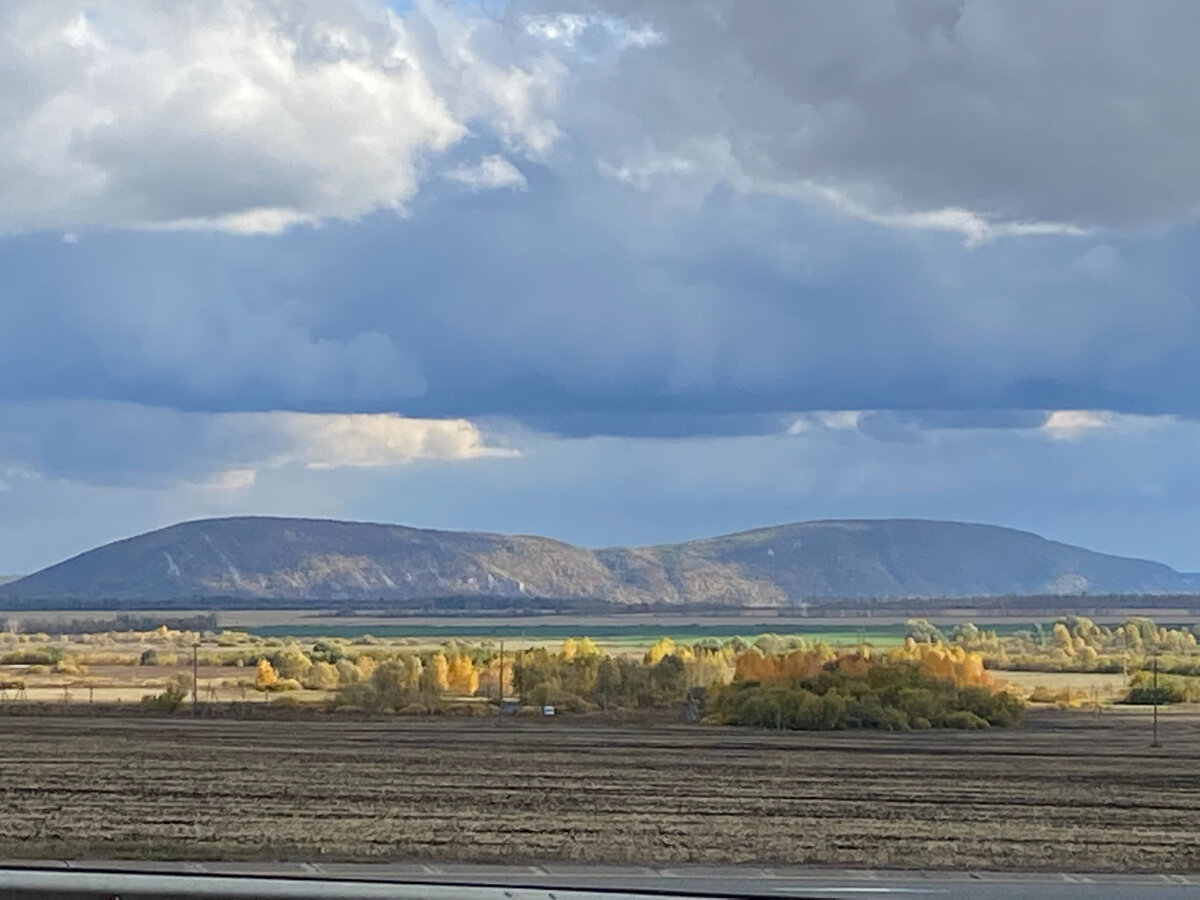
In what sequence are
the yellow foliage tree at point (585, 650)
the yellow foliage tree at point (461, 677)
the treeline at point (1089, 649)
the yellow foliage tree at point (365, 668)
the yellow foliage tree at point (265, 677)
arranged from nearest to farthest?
the yellow foliage tree at point (365, 668)
the yellow foliage tree at point (585, 650)
the yellow foliage tree at point (461, 677)
the yellow foliage tree at point (265, 677)
the treeline at point (1089, 649)

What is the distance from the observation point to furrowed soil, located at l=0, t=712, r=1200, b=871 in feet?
89.7

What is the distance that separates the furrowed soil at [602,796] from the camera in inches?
1076

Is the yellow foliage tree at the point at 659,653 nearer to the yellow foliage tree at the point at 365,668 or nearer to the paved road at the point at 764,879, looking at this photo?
the yellow foliage tree at the point at 365,668

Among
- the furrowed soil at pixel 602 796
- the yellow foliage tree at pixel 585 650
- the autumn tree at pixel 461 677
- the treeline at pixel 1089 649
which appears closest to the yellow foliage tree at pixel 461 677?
the autumn tree at pixel 461 677

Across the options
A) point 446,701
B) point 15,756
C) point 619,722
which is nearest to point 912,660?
point 619,722

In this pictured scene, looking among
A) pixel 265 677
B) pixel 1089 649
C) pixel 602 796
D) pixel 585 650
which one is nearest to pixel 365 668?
pixel 585 650

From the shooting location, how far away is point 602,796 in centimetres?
3816

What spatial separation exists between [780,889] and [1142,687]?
257 feet

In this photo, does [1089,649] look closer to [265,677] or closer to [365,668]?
[365,668]

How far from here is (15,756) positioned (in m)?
50.5

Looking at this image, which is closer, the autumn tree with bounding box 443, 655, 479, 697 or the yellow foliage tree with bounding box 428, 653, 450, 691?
the yellow foliage tree with bounding box 428, 653, 450, 691

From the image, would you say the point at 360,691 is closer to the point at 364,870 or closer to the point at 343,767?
the point at 343,767

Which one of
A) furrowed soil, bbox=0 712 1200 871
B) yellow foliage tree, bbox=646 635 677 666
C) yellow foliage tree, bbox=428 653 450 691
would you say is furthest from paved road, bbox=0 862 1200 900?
yellow foliage tree, bbox=646 635 677 666

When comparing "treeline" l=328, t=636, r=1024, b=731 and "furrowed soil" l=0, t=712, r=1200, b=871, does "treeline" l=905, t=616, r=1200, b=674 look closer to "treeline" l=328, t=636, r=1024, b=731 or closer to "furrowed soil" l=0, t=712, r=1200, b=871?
"treeline" l=328, t=636, r=1024, b=731
